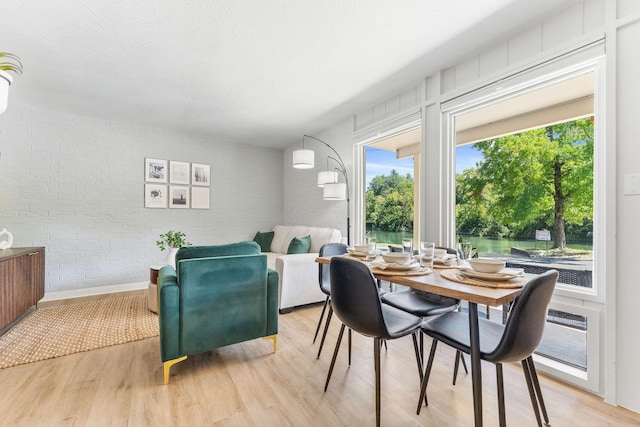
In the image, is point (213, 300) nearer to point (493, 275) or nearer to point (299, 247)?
point (299, 247)

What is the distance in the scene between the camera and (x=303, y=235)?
14.3 feet

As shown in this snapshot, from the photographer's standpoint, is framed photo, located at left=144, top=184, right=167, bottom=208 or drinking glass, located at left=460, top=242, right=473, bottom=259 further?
framed photo, located at left=144, top=184, right=167, bottom=208

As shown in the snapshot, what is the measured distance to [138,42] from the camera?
2207 millimetres

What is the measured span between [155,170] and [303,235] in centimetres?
257

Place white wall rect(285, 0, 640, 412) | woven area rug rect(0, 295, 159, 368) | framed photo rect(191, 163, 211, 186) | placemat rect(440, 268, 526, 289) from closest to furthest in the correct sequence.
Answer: placemat rect(440, 268, 526, 289) → white wall rect(285, 0, 640, 412) → woven area rug rect(0, 295, 159, 368) → framed photo rect(191, 163, 211, 186)

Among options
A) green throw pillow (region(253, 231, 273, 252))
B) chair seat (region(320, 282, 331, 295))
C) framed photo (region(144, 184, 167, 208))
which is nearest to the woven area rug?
framed photo (region(144, 184, 167, 208))

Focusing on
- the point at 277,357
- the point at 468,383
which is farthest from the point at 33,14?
the point at 468,383

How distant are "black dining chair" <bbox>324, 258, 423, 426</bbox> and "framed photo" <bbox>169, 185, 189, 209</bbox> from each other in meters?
3.93

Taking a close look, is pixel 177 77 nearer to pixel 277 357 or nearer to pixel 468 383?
pixel 277 357

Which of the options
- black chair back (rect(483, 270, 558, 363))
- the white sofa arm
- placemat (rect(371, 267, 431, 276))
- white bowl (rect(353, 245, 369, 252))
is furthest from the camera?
the white sofa arm

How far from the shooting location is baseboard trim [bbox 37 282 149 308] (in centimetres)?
360

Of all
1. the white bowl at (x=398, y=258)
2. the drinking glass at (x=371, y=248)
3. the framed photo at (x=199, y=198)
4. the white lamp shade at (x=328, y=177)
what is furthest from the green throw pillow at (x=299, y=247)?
the framed photo at (x=199, y=198)

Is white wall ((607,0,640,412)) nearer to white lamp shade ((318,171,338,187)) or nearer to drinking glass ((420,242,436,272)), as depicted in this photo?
drinking glass ((420,242,436,272))

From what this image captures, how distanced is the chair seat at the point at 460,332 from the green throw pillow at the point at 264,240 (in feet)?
12.1
